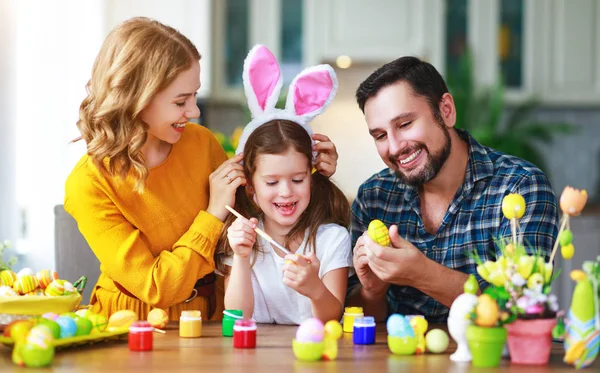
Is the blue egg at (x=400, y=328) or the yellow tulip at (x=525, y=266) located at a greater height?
the yellow tulip at (x=525, y=266)

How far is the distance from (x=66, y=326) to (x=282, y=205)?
0.65 m

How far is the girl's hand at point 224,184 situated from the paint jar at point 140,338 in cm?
46

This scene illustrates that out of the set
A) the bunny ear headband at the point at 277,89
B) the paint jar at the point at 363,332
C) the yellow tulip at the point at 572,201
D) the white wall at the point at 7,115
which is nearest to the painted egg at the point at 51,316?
the paint jar at the point at 363,332

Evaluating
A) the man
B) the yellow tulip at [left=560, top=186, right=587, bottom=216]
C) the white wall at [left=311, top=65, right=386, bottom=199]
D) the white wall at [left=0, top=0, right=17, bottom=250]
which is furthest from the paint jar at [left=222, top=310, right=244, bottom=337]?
the white wall at [left=311, top=65, right=386, bottom=199]

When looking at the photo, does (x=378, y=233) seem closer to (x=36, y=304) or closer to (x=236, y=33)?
(x=36, y=304)

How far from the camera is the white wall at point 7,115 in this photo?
3.01 m

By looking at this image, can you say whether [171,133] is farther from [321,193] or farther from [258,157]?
[321,193]

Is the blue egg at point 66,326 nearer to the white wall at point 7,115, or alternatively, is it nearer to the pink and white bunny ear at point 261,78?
the pink and white bunny ear at point 261,78

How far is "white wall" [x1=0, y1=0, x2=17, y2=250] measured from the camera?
3011 mm

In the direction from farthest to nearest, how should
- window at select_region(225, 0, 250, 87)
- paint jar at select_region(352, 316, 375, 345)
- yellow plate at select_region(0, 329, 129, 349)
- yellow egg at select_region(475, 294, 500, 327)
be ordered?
1. window at select_region(225, 0, 250, 87)
2. paint jar at select_region(352, 316, 375, 345)
3. yellow plate at select_region(0, 329, 129, 349)
4. yellow egg at select_region(475, 294, 500, 327)

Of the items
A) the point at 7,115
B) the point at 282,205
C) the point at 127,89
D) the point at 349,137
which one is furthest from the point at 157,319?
the point at 349,137

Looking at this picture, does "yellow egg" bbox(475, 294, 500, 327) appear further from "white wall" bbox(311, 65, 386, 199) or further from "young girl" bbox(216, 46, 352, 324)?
"white wall" bbox(311, 65, 386, 199)

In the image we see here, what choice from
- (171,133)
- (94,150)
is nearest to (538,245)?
(171,133)

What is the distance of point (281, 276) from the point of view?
6.71 feet
